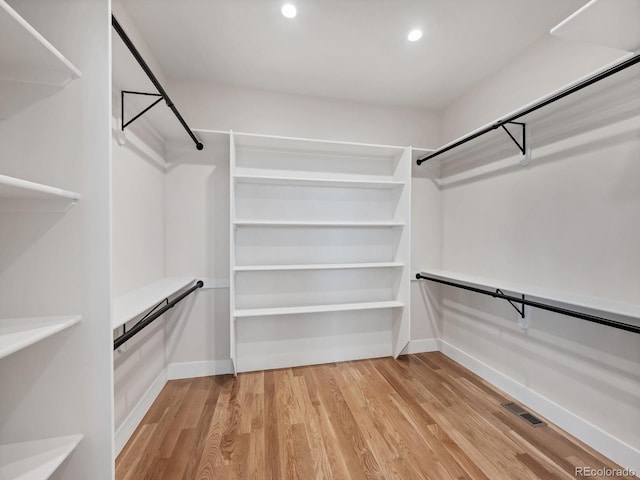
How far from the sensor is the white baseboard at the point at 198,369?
2320 mm

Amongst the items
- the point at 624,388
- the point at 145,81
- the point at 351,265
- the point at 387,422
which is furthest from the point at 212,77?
the point at 624,388

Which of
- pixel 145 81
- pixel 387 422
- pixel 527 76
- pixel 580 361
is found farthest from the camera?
pixel 527 76

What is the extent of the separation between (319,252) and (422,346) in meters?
1.51

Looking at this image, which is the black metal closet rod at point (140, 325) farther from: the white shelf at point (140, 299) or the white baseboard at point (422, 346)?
the white baseboard at point (422, 346)

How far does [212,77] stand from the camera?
2.29 m

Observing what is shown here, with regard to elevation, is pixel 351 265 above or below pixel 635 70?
below

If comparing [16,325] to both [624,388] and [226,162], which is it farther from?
[624,388]

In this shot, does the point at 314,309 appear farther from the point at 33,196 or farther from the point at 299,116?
the point at 33,196

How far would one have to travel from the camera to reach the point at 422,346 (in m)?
2.84

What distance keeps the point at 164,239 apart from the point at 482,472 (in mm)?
2637

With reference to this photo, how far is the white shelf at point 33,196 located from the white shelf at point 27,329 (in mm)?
376

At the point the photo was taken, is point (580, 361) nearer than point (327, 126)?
Yes

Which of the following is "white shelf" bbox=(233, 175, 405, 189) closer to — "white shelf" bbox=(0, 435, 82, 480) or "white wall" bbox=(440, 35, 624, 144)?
"white wall" bbox=(440, 35, 624, 144)

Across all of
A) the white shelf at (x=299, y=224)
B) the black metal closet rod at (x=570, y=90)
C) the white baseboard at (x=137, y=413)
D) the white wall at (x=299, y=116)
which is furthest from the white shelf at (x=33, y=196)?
the black metal closet rod at (x=570, y=90)
